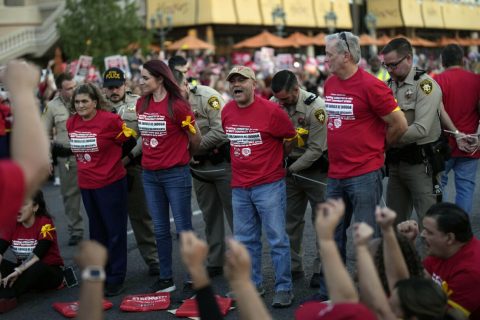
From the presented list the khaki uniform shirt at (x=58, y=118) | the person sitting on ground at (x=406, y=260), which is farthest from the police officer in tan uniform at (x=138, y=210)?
the person sitting on ground at (x=406, y=260)

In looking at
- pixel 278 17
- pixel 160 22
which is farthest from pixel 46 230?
pixel 278 17

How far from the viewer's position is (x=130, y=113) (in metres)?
7.49

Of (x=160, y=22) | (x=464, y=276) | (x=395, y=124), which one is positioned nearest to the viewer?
(x=464, y=276)

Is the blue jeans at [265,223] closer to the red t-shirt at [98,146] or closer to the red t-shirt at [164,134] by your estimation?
the red t-shirt at [164,134]

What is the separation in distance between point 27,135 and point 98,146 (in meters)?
3.97

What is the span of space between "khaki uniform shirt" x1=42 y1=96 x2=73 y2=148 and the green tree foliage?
16.9m

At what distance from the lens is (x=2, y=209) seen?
2502 mm

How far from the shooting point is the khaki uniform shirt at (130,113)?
7253 mm

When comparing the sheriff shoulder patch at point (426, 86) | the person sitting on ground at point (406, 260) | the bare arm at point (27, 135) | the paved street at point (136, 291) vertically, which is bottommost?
the paved street at point (136, 291)

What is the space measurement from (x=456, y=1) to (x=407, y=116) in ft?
177

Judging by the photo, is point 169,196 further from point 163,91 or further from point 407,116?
point 407,116

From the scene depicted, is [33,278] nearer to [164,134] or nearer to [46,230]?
[46,230]

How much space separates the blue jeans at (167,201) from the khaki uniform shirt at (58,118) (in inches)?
96.6

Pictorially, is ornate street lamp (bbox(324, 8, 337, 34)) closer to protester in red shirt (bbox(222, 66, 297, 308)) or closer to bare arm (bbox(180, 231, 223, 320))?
protester in red shirt (bbox(222, 66, 297, 308))
